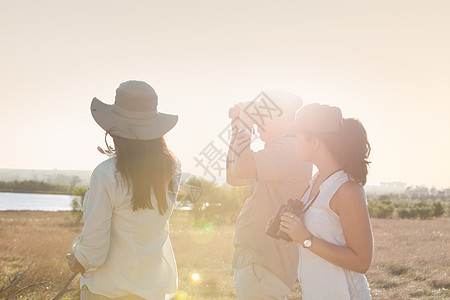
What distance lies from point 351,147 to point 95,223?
4.59ft

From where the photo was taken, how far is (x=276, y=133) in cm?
295

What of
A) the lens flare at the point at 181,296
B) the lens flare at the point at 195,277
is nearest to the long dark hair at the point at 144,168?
the lens flare at the point at 181,296

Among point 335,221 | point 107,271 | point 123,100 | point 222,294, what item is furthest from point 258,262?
point 222,294

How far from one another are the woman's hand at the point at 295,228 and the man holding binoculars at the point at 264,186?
1.62 ft

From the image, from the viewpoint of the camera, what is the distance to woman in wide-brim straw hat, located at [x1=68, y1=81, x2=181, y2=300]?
203 centimetres

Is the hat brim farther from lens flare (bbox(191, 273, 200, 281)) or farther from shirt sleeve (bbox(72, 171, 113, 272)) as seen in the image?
lens flare (bbox(191, 273, 200, 281))

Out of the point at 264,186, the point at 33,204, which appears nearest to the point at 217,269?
the point at 264,186

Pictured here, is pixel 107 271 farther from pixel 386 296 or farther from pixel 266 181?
pixel 386 296

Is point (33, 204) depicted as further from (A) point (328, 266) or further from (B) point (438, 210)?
(A) point (328, 266)

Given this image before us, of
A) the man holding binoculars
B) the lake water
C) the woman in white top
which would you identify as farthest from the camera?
the lake water

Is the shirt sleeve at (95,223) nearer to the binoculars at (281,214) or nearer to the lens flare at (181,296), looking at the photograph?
the binoculars at (281,214)

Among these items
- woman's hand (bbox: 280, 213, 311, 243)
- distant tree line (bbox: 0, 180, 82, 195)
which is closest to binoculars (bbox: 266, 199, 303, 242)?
woman's hand (bbox: 280, 213, 311, 243)

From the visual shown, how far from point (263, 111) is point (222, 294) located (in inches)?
215

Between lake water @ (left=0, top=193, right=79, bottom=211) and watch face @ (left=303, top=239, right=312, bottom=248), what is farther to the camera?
lake water @ (left=0, top=193, right=79, bottom=211)
